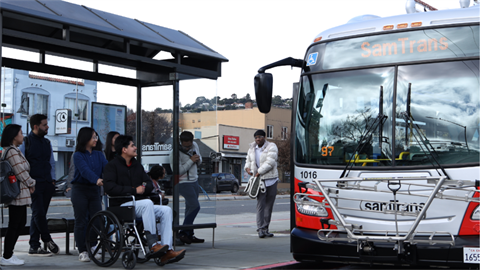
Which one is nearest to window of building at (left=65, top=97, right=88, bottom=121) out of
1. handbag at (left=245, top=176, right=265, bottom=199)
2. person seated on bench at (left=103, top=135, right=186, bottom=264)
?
person seated on bench at (left=103, top=135, right=186, bottom=264)

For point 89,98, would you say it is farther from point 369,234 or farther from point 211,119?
point 369,234

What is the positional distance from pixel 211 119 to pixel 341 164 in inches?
148

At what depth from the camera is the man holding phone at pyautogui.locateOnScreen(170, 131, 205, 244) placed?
9141 millimetres

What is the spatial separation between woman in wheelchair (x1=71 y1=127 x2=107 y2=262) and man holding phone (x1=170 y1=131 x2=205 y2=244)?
1633 mm

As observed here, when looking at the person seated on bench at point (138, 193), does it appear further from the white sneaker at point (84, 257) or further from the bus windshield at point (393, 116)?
the bus windshield at point (393, 116)

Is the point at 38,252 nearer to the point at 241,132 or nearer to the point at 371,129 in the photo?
the point at 371,129

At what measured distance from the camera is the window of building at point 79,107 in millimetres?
9023

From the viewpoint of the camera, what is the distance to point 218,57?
9375 mm

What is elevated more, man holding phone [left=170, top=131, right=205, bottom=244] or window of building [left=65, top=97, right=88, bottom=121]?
window of building [left=65, top=97, right=88, bottom=121]

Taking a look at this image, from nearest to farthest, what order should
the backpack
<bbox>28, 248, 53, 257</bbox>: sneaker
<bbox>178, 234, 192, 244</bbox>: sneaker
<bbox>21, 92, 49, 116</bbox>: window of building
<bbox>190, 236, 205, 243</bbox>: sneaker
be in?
the backpack, <bbox>28, 248, 53, 257</bbox>: sneaker, <bbox>21, 92, 49, 116</bbox>: window of building, <bbox>178, 234, 192, 244</bbox>: sneaker, <bbox>190, 236, 205, 243</bbox>: sneaker

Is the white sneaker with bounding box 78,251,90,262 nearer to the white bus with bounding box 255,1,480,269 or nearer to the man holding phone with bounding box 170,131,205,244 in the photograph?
the man holding phone with bounding box 170,131,205,244

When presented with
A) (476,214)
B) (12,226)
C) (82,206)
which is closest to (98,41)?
(82,206)

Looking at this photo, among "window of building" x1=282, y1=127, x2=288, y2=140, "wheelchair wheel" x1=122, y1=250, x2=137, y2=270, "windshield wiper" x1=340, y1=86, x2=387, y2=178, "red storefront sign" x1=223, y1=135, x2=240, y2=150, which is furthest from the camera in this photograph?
"window of building" x1=282, y1=127, x2=288, y2=140

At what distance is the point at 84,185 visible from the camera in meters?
7.66
